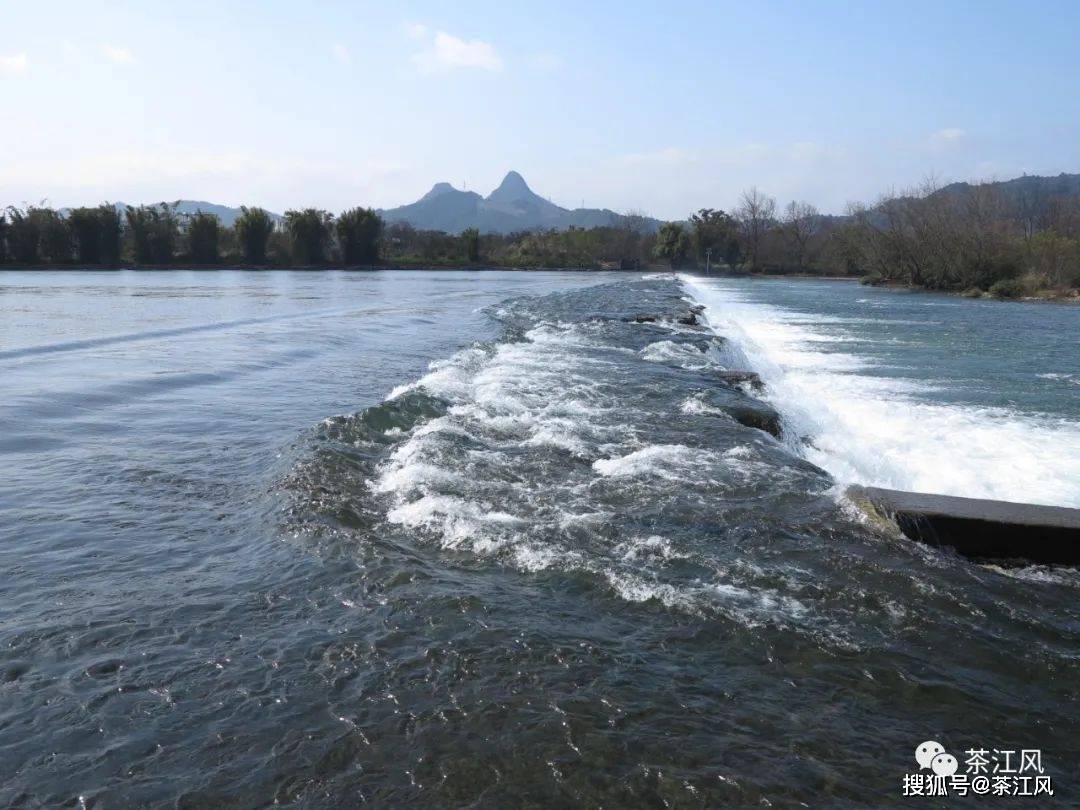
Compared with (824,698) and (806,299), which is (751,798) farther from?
(806,299)

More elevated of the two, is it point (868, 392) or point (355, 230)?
point (355, 230)

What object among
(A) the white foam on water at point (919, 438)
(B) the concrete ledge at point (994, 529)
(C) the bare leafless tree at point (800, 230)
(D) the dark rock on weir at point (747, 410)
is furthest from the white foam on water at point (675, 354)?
(C) the bare leafless tree at point (800, 230)

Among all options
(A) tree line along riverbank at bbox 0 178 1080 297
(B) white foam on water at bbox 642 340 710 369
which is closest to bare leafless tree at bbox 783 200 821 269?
(A) tree line along riverbank at bbox 0 178 1080 297

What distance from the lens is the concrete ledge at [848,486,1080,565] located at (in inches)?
205

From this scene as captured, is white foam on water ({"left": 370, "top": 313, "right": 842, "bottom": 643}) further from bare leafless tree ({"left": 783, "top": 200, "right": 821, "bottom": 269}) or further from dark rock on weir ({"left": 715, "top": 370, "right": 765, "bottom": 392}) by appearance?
bare leafless tree ({"left": 783, "top": 200, "right": 821, "bottom": 269})

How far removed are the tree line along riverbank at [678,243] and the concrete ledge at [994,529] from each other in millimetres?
40578

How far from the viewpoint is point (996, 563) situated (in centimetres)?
526

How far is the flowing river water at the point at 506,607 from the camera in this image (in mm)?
3029

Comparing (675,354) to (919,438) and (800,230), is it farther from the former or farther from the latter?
(800,230)

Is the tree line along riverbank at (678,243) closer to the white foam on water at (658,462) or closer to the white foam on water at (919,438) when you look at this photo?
the white foam on water at (919,438)

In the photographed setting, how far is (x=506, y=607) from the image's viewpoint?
4.35 metres

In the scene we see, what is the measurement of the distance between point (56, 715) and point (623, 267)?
96058 mm

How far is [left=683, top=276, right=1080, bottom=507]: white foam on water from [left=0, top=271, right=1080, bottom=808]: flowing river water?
72mm

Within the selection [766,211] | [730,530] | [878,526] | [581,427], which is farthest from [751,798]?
[766,211]
